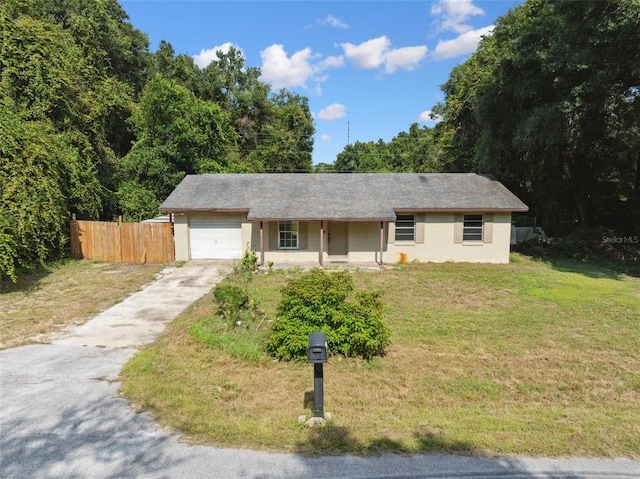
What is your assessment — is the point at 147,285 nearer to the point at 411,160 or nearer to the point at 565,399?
the point at 565,399

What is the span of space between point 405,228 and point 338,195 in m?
3.21

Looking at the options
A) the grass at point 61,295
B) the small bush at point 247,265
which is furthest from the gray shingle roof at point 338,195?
the grass at point 61,295

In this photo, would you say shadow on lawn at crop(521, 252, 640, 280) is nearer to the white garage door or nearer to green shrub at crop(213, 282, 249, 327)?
green shrub at crop(213, 282, 249, 327)

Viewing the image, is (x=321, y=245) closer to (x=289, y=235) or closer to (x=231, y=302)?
(x=289, y=235)

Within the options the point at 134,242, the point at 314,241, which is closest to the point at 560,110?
the point at 314,241

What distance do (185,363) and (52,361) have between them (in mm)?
2217

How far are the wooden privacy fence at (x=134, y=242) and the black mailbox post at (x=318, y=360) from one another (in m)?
13.0

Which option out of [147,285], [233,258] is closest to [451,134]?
[233,258]

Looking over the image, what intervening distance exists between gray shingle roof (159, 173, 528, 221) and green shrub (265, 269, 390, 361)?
324 inches

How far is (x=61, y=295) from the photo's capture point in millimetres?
10781

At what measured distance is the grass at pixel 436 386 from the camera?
4055mm

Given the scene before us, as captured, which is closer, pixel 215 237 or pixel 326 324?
pixel 326 324

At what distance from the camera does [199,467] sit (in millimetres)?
3561

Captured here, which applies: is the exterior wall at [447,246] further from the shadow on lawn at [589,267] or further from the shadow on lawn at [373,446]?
the shadow on lawn at [373,446]
